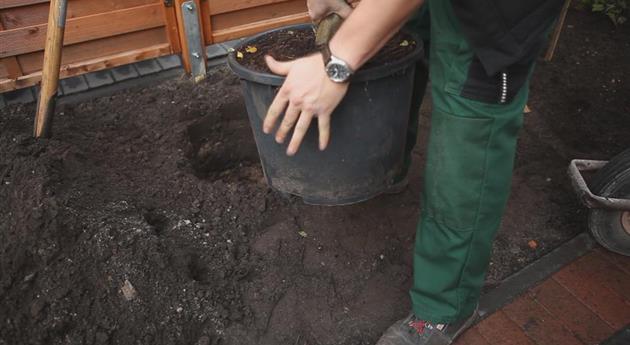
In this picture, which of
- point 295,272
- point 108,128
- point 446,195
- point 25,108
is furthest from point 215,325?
point 25,108

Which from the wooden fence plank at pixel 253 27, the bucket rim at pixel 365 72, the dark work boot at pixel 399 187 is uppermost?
the bucket rim at pixel 365 72

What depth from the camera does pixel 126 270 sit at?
5.90ft

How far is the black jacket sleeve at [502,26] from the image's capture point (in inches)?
44.1

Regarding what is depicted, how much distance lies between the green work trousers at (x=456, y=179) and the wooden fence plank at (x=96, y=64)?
2.01m

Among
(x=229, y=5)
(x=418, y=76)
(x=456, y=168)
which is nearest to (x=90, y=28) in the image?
(x=229, y=5)

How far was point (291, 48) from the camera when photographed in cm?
167

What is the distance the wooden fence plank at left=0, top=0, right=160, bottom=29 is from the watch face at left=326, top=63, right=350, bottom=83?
79.9 inches

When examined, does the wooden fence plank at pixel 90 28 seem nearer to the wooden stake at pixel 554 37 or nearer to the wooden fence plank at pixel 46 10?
the wooden fence plank at pixel 46 10

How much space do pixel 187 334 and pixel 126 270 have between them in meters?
0.33

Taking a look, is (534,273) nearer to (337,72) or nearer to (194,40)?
(337,72)

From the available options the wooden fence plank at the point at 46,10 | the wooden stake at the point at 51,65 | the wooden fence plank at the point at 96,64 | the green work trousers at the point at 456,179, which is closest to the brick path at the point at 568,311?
the green work trousers at the point at 456,179

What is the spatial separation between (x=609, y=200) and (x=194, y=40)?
2.31 meters

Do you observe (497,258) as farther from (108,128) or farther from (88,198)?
(108,128)

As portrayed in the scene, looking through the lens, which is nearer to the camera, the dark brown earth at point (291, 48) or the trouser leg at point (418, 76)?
the dark brown earth at point (291, 48)
